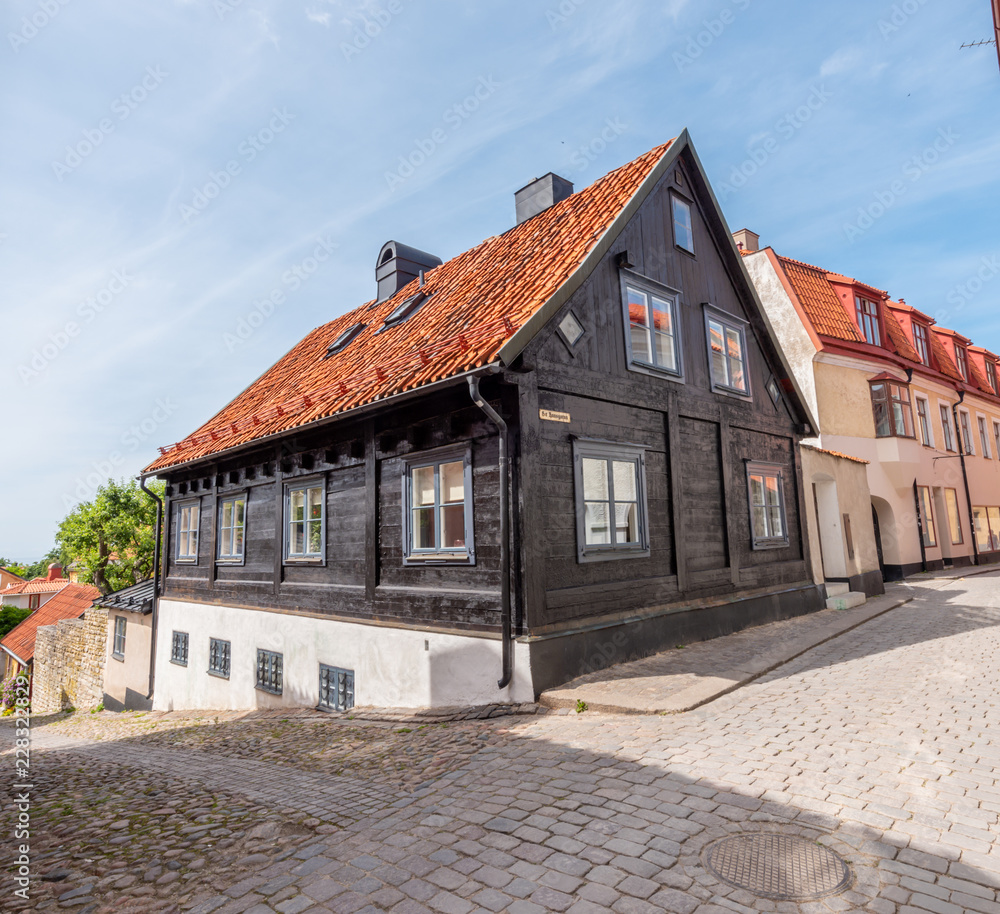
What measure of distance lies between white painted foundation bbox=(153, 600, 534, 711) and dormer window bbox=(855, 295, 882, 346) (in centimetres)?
1843

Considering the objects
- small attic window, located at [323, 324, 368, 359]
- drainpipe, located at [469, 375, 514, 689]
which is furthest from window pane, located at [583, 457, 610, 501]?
small attic window, located at [323, 324, 368, 359]

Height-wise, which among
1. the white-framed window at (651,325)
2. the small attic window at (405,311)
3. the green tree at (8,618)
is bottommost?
the green tree at (8,618)

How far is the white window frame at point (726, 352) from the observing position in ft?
38.5

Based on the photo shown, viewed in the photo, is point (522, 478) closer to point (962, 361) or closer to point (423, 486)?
point (423, 486)

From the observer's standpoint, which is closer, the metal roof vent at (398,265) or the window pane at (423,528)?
the window pane at (423,528)

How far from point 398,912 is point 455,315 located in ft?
28.1

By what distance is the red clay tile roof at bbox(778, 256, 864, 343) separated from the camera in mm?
19078

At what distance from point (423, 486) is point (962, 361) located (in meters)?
26.8

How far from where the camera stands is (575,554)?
8250mm

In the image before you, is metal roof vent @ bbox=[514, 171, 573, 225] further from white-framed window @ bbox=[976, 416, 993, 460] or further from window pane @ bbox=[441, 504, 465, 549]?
white-framed window @ bbox=[976, 416, 993, 460]

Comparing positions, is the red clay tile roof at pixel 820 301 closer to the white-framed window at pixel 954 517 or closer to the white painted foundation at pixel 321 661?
the white-framed window at pixel 954 517

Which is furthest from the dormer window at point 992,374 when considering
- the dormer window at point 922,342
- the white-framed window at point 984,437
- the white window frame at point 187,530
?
the white window frame at point 187,530

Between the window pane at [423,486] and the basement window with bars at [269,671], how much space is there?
5.03 meters

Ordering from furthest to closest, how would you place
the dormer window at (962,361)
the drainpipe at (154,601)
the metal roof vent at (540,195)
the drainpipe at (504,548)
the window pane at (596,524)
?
1. the dormer window at (962,361)
2. the drainpipe at (154,601)
3. the metal roof vent at (540,195)
4. the window pane at (596,524)
5. the drainpipe at (504,548)
